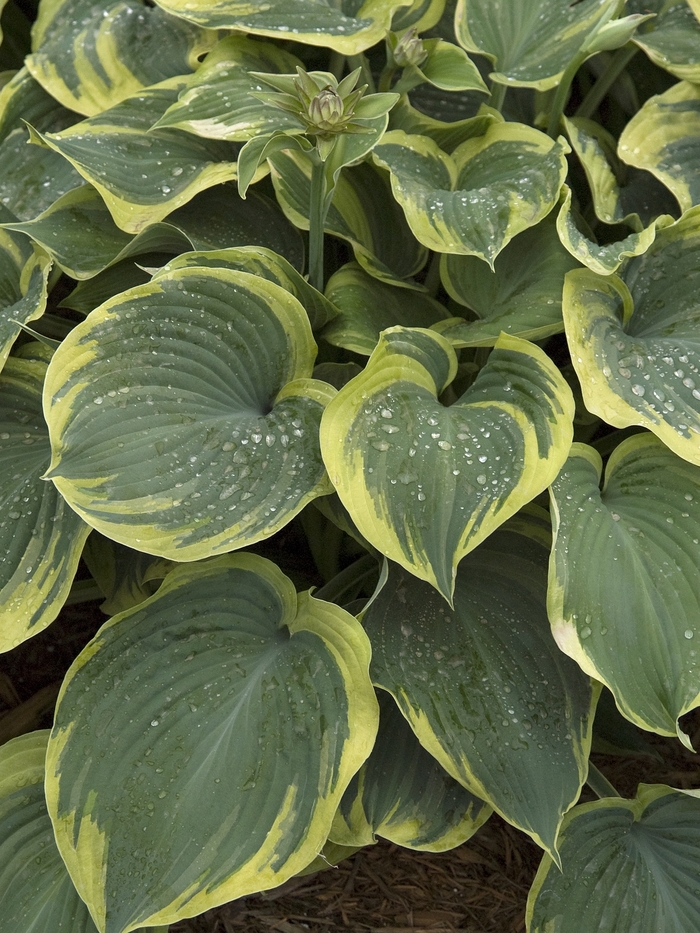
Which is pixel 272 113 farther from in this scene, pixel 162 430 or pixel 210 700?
pixel 210 700

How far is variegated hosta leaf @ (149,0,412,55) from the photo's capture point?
1.25 metres

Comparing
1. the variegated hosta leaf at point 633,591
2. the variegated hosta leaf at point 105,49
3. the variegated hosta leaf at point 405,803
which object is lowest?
the variegated hosta leaf at point 405,803

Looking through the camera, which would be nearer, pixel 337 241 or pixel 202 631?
pixel 202 631

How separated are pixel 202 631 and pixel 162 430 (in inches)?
9.8

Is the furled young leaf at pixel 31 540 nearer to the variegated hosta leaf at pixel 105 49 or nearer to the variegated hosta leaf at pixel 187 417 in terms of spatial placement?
the variegated hosta leaf at pixel 187 417

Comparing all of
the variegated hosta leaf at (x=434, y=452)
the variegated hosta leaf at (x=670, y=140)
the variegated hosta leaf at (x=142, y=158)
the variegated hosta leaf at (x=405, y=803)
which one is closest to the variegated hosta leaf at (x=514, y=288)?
the variegated hosta leaf at (x=434, y=452)

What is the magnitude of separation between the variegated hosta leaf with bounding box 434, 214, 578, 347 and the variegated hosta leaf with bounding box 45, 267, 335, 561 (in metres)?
0.25

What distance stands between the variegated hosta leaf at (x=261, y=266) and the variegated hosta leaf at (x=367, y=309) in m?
0.03

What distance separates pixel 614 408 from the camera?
0.96 metres

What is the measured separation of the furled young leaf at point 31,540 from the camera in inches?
39.3

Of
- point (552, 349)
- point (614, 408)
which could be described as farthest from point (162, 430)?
point (552, 349)

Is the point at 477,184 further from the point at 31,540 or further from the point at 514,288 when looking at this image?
the point at 31,540

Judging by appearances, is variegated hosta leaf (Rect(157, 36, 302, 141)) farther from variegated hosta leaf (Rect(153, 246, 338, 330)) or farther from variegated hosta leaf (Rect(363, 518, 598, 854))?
variegated hosta leaf (Rect(363, 518, 598, 854))

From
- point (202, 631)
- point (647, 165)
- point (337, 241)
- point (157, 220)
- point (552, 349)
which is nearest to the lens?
point (202, 631)
